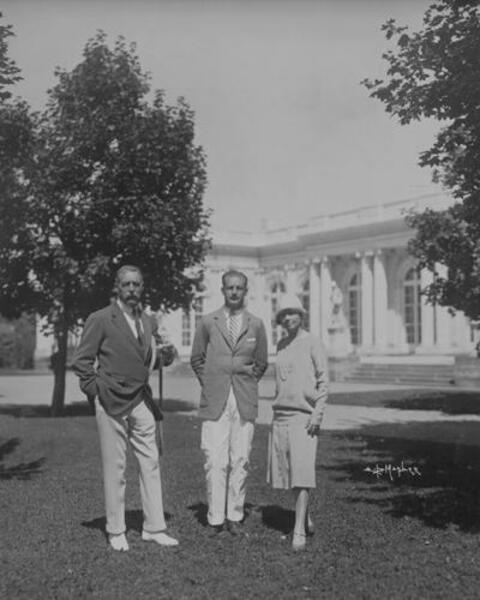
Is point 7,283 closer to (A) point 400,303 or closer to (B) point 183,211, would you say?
(B) point 183,211

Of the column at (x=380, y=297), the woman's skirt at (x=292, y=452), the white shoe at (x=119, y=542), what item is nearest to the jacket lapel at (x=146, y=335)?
the woman's skirt at (x=292, y=452)

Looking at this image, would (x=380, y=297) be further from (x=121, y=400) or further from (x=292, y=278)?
(x=121, y=400)

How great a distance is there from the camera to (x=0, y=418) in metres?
15.7

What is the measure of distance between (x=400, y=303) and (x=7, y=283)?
2725cm

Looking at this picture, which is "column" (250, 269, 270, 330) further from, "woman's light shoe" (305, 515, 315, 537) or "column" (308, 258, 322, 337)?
"woman's light shoe" (305, 515, 315, 537)

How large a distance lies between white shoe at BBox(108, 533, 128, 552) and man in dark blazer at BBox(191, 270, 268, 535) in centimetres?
75

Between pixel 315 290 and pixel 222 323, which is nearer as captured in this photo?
pixel 222 323

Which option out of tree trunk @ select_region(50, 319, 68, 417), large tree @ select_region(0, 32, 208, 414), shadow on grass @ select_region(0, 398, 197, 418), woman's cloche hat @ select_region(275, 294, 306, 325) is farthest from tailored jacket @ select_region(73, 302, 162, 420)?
tree trunk @ select_region(50, 319, 68, 417)

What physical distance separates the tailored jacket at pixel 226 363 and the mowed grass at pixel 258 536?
0.99 meters

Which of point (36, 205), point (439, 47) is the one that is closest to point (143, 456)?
point (439, 47)

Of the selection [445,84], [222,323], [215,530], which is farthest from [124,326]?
[445,84]

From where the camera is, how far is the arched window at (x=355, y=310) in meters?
43.0

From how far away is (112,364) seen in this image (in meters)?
5.86

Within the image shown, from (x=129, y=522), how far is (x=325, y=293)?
38311mm
